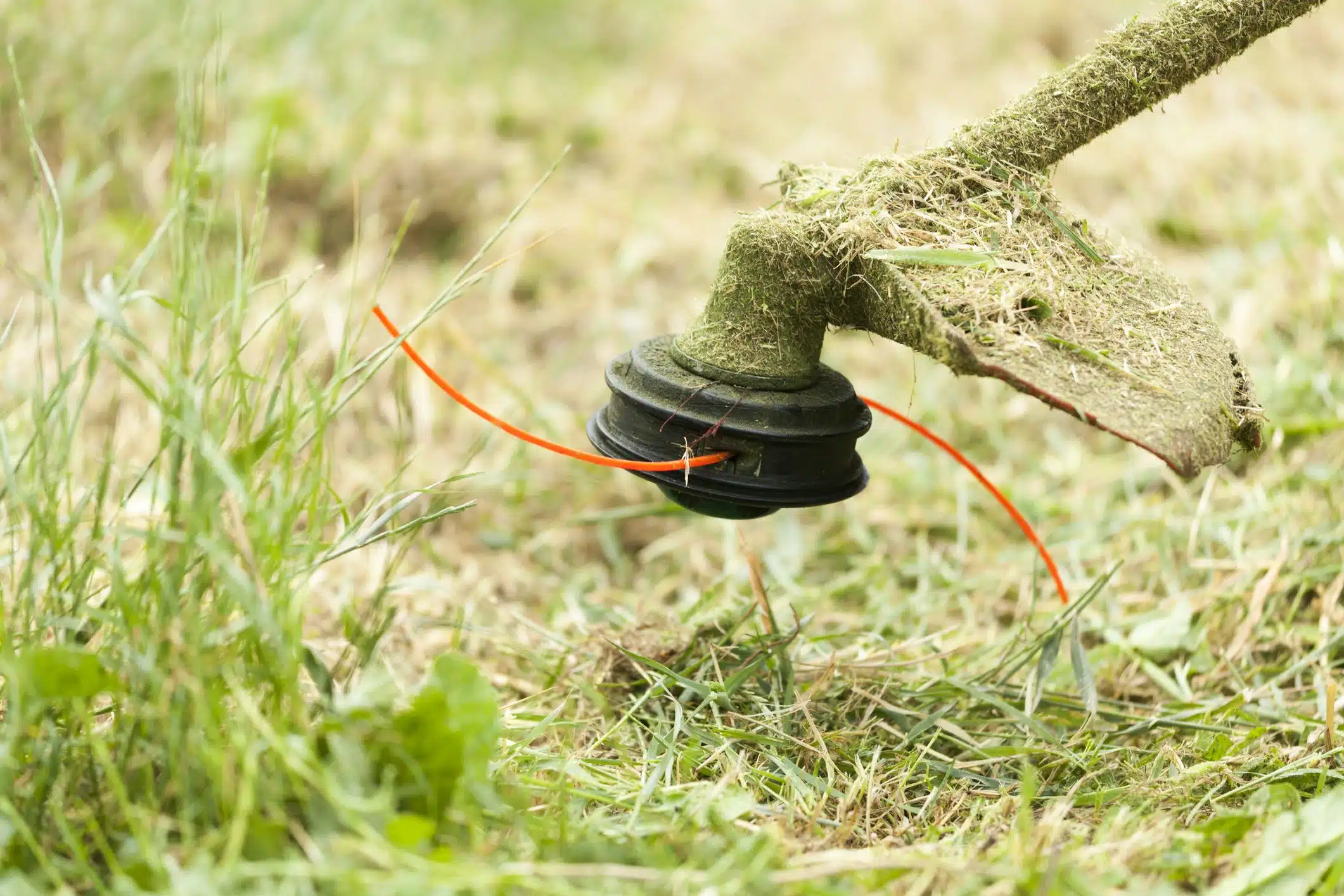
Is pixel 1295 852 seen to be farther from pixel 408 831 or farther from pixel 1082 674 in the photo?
pixel 408 831

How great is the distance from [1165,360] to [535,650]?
116cm

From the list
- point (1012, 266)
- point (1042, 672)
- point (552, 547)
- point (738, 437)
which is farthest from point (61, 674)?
point (552, 547)

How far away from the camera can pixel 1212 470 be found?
245cm

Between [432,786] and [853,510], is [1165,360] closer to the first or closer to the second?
[432,786]

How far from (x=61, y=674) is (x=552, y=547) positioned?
1448 millimetres

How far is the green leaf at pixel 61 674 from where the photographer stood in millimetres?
1131

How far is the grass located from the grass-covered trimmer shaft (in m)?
0.38

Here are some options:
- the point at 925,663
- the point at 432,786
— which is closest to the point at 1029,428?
the point at 925,663

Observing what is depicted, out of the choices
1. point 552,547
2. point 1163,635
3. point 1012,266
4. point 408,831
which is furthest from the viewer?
point 552,547

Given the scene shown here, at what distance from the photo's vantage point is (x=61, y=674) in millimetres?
1138

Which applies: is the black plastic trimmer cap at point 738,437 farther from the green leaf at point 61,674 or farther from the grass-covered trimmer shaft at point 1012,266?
the green leaf at point 61,674

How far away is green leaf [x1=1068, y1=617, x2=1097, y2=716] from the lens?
170 cm

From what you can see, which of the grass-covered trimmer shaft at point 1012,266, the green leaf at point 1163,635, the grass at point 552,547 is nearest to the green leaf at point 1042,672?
the grass at point 552,547

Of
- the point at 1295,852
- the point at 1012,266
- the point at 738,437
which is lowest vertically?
the point at 1295,852
